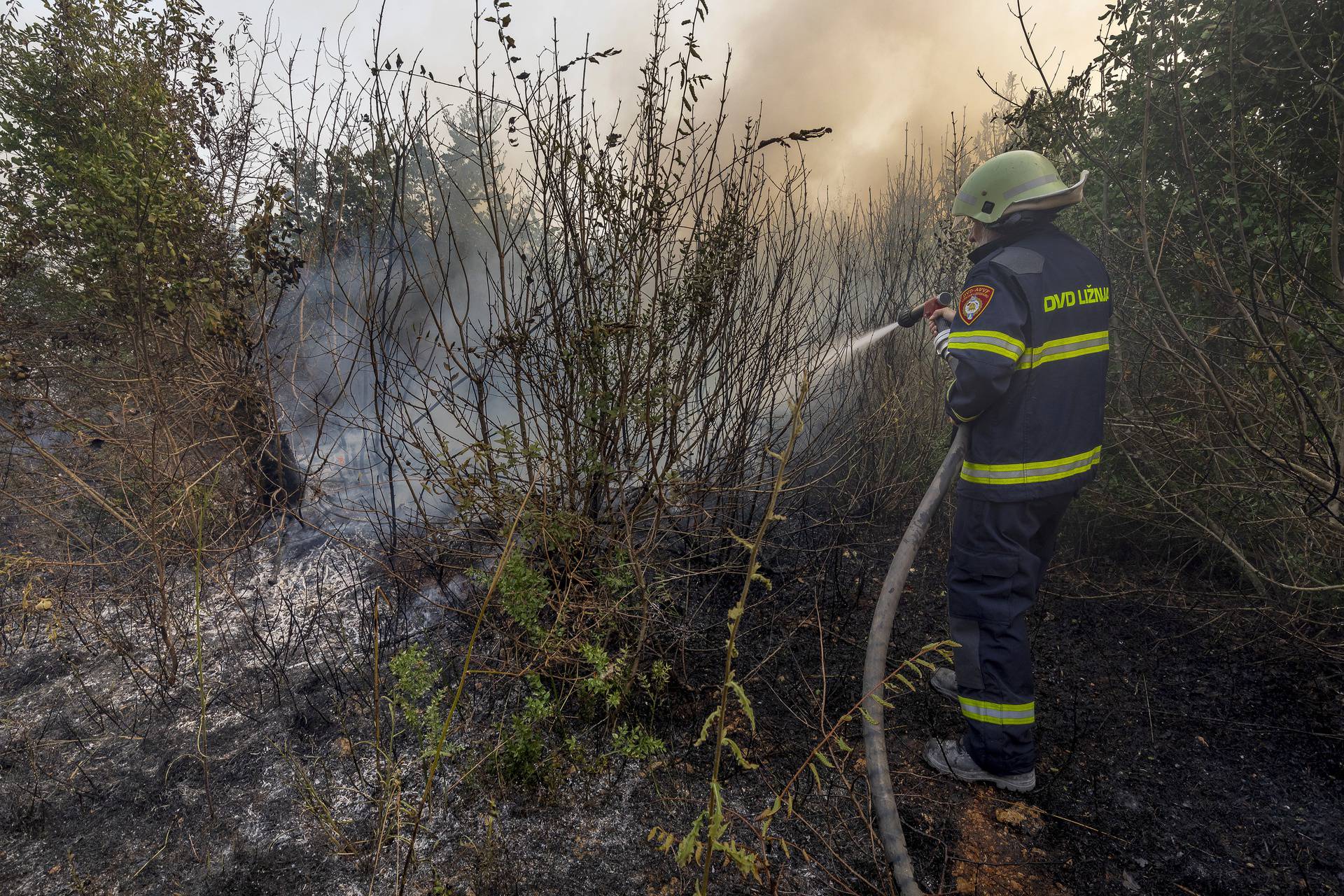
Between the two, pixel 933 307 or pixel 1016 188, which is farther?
pixel 933 307

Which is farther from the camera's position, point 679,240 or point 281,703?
point 281,703

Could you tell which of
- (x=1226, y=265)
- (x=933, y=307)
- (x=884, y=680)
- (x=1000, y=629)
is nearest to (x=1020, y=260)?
(x=933, y=307)

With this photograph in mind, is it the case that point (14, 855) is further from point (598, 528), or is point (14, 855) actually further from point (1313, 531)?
point (1313, 531)

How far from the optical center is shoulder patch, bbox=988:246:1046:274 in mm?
2172

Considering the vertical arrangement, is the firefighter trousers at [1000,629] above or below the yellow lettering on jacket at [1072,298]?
below

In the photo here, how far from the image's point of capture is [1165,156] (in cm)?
353

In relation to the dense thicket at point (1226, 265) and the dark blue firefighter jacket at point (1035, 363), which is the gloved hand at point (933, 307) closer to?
the dark blue firefighter jacket at point (1035, 363)

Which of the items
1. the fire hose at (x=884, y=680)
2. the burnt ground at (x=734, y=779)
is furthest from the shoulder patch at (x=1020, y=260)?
the burnt ground at (x=734, y=779)

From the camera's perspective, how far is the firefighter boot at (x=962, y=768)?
7.62 feet

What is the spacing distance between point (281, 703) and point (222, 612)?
4.60 feet

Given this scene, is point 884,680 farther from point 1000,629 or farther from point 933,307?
point 933,307

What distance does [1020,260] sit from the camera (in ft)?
7.18

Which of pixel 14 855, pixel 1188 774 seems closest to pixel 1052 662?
pixel 1188 774

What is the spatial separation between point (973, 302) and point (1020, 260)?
203mm
